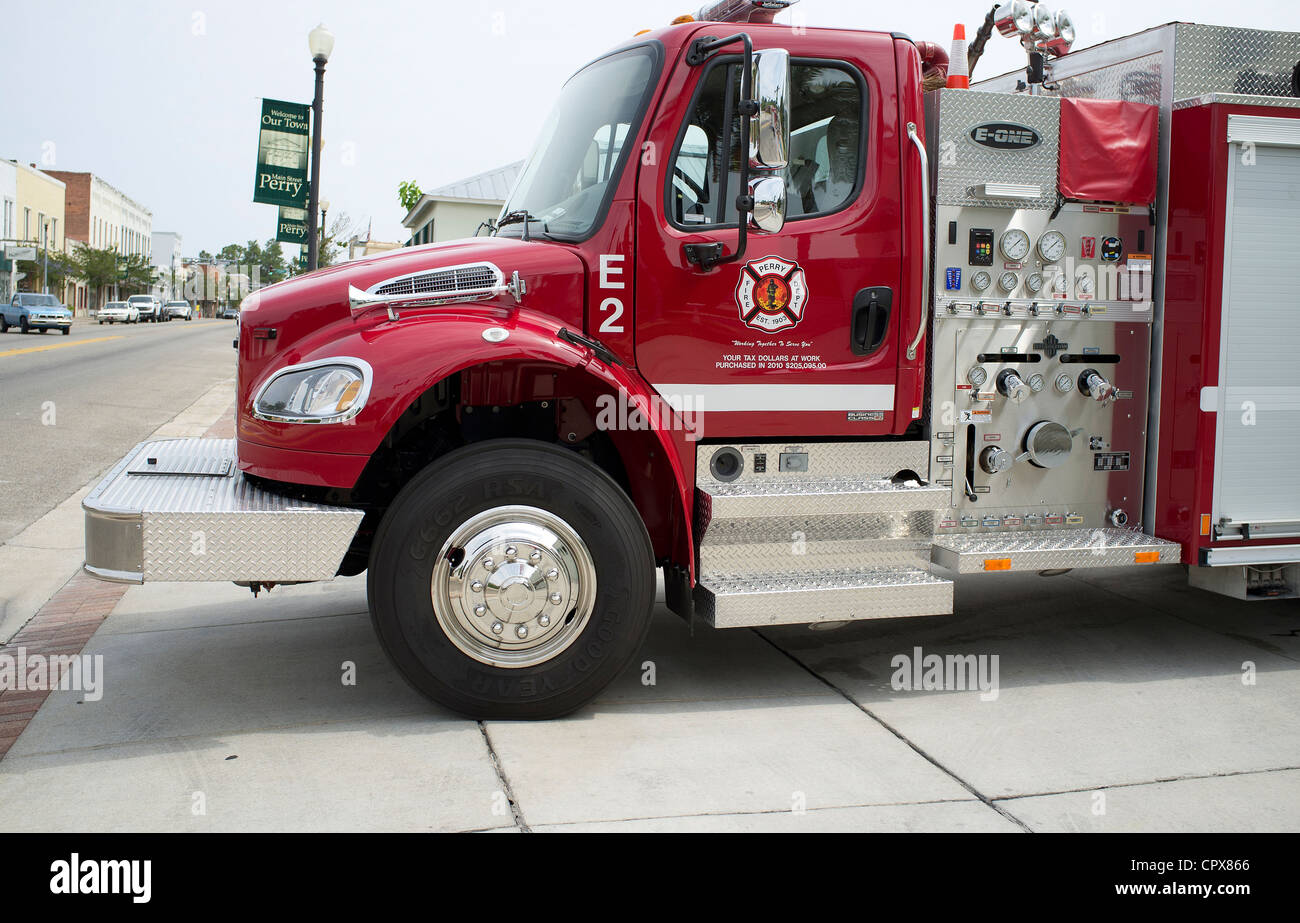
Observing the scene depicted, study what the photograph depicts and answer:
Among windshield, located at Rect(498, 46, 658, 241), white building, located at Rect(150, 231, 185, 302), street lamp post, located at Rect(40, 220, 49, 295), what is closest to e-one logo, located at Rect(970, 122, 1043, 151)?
windshield, located at Rect(498, 46, 658, 241)

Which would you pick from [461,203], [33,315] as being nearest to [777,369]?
[461,203]

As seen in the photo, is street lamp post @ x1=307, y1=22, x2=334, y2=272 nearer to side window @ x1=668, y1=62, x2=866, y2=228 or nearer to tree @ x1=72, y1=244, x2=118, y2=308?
side window @ x1=668, y1=62, x2=866, y2=228

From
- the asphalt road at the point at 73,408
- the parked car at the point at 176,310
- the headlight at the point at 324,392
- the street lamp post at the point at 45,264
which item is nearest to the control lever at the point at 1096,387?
the headlight at the point at 324,392

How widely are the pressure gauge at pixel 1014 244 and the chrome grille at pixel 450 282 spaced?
220 centimetres

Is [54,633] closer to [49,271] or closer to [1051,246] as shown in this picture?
[1051,246]

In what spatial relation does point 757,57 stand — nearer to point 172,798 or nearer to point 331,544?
point 331,544

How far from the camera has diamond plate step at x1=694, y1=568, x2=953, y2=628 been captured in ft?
14.5

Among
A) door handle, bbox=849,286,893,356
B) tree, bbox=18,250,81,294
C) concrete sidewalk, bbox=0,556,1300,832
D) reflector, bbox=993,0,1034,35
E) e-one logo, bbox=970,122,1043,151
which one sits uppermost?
tree, bbox=18,250,81,294

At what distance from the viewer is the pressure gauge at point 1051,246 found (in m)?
5.00

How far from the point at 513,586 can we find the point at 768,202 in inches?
66.5

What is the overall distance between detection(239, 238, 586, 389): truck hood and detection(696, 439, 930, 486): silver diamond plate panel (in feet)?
2.68

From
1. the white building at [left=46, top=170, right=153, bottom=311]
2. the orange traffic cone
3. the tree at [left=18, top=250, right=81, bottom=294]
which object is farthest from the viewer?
the white building at [left=46, top=170, right=153, bottom=311]

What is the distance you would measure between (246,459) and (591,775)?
1772 mm
